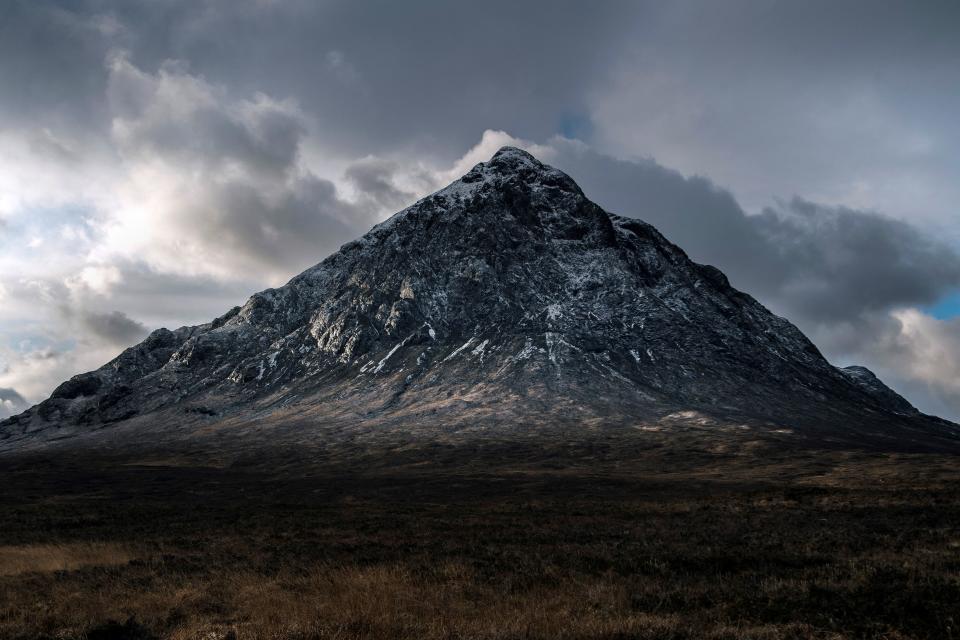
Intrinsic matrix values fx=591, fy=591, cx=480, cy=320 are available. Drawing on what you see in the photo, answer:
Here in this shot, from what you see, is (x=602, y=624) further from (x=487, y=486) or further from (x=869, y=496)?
(x=487, y=486)

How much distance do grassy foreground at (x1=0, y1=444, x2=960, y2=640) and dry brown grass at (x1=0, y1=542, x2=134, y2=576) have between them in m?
0.12

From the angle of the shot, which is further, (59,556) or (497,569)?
(59,556)

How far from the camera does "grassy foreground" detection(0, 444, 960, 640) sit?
1260 cm

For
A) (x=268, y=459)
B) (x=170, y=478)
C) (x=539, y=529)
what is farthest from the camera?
(x=268, y=459)

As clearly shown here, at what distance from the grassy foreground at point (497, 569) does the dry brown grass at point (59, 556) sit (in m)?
0.12

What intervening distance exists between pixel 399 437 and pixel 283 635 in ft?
420

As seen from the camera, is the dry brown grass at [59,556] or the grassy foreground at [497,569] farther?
the dry brown grass at [59,556]

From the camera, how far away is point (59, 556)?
24297 mm

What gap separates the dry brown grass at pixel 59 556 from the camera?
21833 millimetres

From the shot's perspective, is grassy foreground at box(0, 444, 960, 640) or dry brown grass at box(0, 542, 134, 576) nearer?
grassy foreground at box(0, 444, 960, 640)

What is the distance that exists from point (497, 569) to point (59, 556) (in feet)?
61.3

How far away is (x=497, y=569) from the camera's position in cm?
1903

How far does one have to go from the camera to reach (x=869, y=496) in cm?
4153

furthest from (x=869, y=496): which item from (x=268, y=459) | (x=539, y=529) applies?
(x=268, y=459)
